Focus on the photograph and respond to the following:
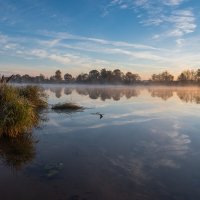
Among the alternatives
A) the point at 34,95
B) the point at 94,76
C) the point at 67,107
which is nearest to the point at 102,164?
the point at 67,107

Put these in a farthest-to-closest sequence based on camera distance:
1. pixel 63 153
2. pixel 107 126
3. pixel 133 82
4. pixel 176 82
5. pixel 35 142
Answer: pixel 133 82 → pixel 176 82 → pixel 107 126 → pixel 35 142 → pixel 63 153

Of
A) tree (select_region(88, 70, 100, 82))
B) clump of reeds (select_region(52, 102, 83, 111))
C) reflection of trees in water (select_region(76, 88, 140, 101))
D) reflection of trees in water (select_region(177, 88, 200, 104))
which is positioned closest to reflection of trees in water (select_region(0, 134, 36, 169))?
clump of reeds (select_region(52, 102, 83, 111))

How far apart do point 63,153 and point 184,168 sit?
3891mm

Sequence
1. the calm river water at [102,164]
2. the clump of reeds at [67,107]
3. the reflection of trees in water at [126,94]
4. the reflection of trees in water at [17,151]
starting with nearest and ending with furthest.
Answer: the calm river water at [102,164] → the reflection of trees in water at [17,151] → the clump of reeds at [67,107] → the reflection of trees in water at [126,94]

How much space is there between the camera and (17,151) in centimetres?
1047

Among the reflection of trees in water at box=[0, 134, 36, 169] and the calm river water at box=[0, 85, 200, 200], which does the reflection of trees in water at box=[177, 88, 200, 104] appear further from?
the reflection of trees in water at box=[0, 134, 36, 169]

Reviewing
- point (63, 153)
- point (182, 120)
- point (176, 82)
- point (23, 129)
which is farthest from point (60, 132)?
point (176, 82)

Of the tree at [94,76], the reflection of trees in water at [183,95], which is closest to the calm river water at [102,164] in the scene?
the reflection of trees in water at [183,95]

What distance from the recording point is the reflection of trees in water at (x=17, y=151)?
9.27 m

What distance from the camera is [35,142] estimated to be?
1188 centimetres

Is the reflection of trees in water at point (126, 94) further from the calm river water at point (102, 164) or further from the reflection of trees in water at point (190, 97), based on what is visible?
the calm river water at point (102, 164)

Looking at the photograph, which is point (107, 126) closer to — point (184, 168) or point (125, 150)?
point (125, 150)

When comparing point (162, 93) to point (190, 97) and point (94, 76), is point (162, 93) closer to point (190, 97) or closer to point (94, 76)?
point (190, 97)

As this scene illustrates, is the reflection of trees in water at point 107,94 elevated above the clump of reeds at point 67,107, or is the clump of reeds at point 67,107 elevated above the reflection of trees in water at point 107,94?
the clump of reeds at point 67,107
